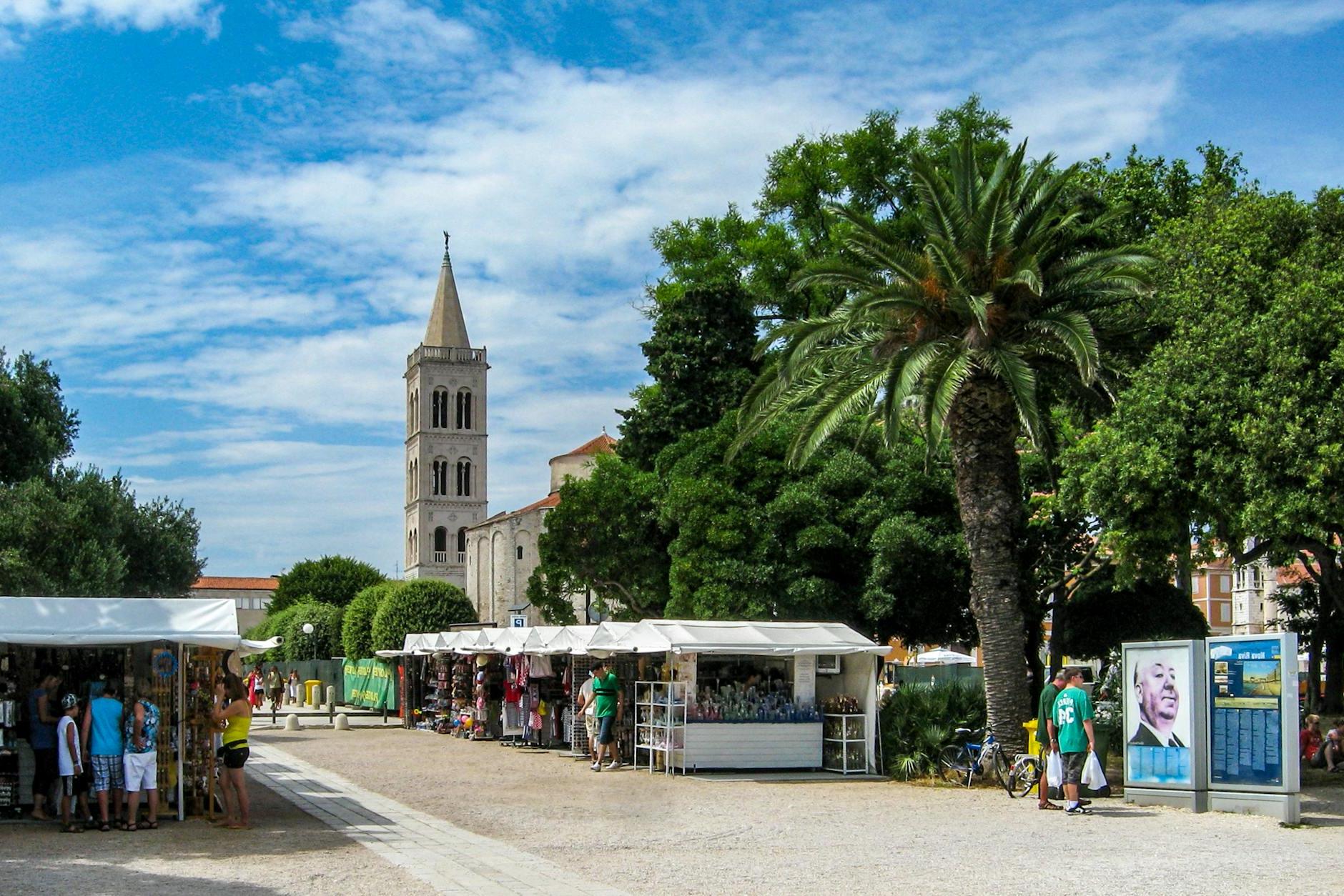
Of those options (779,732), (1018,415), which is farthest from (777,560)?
(1018,415)

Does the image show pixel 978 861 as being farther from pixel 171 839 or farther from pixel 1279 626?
pixel 1279 626

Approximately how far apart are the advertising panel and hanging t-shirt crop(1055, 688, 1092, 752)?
128 cm

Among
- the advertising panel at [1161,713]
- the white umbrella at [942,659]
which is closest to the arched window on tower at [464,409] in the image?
the white umbrella at [942,659]

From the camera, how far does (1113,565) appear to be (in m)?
28.3

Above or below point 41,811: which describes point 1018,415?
above

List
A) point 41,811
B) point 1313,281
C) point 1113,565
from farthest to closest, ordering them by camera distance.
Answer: point 1113,565 → point 1313,281 → point 41,811

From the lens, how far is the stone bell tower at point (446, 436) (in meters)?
118

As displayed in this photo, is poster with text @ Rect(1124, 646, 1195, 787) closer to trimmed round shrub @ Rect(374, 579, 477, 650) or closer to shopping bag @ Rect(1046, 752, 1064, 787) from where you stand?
shopping bag @ Rect(1046, 752, 1064, 787)

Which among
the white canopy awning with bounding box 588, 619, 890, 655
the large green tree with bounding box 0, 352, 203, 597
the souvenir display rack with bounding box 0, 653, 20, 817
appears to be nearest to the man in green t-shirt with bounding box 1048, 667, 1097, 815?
the white canopy awning with bounding box 588, 619, 890, 655

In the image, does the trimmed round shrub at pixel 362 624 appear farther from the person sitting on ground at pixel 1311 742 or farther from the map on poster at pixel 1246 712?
the map on poster at pixel 1246 712

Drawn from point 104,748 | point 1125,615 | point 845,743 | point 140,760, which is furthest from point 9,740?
point 1125,615

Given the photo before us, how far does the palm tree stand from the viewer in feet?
70.4

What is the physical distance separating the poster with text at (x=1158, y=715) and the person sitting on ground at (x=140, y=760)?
1257 cm

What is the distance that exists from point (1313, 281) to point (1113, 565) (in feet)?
31.3
